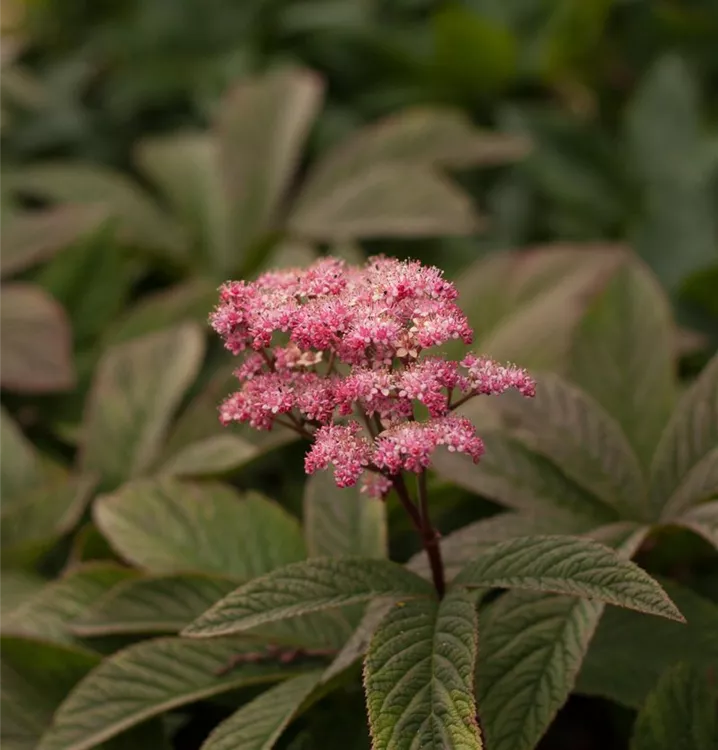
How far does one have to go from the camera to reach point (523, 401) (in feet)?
3.94

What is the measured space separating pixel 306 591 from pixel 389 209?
46.2 inches

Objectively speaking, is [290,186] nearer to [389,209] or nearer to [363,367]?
[389,209]

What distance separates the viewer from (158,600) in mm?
1133

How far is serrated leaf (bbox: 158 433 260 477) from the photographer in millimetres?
1311

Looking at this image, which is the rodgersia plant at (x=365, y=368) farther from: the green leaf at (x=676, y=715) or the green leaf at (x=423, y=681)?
the green leaf at (x=676, y=715)

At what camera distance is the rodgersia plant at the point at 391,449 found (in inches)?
31.0

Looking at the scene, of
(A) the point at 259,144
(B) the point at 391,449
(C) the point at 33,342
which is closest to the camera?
(B) the point at 391,449

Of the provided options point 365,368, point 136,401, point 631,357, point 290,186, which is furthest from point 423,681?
point 290,186

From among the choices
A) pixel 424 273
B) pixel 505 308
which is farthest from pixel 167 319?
pixel 424 273

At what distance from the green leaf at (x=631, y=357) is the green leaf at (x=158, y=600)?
560 millimetres

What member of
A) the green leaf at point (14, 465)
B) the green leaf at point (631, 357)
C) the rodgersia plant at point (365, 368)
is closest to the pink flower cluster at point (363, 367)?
the rodgersia plant at point (365, 368)

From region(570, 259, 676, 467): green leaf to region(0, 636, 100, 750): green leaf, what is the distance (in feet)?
2.39

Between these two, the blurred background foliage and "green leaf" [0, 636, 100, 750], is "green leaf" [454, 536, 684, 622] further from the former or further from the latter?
"green leaf" [0, 636, 100, 750]

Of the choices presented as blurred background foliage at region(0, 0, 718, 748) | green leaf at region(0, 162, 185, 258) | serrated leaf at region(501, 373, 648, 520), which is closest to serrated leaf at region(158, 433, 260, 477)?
blurred background foliage at region(0, 0, 718, 748)
